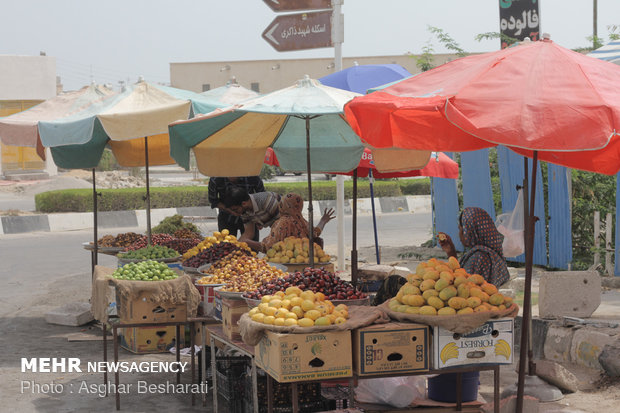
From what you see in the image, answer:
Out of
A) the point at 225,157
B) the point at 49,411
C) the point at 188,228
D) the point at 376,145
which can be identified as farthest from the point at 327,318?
the point at 188,228

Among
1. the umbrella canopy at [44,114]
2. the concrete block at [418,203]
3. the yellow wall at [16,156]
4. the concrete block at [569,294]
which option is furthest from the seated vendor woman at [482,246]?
the yellow wall at [16,156]

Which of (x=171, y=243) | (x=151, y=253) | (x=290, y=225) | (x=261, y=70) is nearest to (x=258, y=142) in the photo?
(x=290, y=225)

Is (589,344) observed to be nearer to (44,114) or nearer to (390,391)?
(390,391)

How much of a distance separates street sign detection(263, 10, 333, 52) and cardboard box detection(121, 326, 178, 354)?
12.6 ft

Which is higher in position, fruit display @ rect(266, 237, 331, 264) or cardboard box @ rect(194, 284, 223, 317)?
fruit display @ rect(266, 237, 331, 264)

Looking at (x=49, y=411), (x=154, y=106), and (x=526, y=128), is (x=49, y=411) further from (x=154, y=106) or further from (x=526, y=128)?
(x=526, y=128)

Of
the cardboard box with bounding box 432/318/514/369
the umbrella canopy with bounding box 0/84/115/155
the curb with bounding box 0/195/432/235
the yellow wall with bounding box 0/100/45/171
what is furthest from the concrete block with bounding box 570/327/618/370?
the yellow wall with bounding box 0/100/45/171

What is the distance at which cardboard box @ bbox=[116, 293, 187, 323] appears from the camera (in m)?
6.59

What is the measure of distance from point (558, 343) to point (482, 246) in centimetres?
147

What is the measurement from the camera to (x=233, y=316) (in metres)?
5.64

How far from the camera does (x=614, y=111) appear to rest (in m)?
4.13

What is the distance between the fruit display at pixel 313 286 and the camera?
552 cm

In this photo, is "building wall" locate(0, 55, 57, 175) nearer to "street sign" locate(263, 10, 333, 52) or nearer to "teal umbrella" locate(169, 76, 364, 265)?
"street sign" locate(263, 10, 333, 52)

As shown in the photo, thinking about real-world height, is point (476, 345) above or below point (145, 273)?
below
